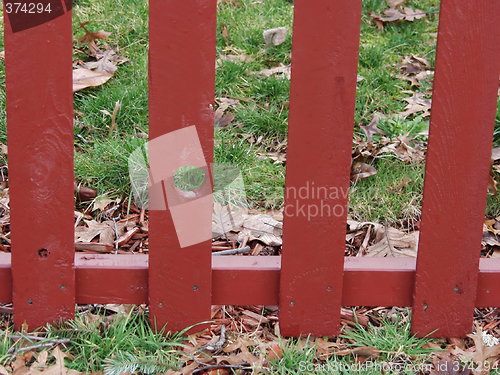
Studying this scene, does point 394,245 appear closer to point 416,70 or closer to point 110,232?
point 110,232

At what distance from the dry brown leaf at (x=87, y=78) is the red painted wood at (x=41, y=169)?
4.59 feet

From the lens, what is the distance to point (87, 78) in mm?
2986

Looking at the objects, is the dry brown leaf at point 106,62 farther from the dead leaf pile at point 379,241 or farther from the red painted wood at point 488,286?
the red painted wood at point 488,286

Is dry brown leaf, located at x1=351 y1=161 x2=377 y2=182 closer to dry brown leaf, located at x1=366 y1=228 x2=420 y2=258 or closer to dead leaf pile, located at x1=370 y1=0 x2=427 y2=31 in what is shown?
dry brown leaf, located at x1=366 y1=228 x2=420 y2=258

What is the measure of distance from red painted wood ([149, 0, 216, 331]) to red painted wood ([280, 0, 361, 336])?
0.25m

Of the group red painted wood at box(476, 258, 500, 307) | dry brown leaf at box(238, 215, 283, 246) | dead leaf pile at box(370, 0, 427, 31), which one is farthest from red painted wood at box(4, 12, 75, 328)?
dead leaf pile at box(370, 0, 427, 31)

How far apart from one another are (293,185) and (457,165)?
1.65 feet

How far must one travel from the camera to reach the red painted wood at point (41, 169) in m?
1.53

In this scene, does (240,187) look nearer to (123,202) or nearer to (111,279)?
(123,202)

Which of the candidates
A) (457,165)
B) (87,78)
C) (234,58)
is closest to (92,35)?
(87,78)

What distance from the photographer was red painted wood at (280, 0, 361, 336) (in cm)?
152

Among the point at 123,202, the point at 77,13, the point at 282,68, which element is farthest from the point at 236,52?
the point at 123,202

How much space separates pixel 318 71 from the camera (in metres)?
1.55

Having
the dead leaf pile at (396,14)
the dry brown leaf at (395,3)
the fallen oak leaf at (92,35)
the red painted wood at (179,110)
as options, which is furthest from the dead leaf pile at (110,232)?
the dry brown leaf at (395,3)
